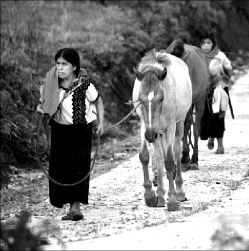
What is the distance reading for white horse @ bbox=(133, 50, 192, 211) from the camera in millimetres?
8984

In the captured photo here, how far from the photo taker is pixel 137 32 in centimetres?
2309

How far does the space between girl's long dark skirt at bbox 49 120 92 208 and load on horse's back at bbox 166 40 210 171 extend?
3407mm

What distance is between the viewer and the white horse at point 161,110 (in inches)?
354

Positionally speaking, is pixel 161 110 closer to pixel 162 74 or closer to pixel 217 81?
pixel 162 74

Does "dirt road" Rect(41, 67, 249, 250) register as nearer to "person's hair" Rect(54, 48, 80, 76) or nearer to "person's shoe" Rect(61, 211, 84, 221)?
"person's shoe" Rect(61, 211, 84, 221)

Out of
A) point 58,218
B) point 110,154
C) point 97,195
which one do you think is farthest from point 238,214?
point 110,154

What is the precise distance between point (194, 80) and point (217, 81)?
1987mm

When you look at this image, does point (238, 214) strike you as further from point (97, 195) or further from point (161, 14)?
point (161, 14)

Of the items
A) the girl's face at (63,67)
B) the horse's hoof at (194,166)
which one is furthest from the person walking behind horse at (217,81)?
the girl's face at (63,67)

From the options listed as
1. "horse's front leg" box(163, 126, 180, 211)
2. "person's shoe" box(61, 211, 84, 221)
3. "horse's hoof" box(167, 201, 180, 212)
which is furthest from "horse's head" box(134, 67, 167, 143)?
"person's shoe" box(61, 211, 84, 221)

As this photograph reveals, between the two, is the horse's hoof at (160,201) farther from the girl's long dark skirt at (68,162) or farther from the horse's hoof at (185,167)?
the horse's hoof at (185,167)

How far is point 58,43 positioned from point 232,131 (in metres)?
4.84

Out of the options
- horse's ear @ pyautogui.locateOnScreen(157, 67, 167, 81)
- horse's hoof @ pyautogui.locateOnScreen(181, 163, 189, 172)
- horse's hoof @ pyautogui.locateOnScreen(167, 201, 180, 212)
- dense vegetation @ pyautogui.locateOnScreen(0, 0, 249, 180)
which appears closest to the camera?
horse's ear @ pyautogui.locateOnScreen(157, 67, 167, 81)

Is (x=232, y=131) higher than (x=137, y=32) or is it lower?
lower
